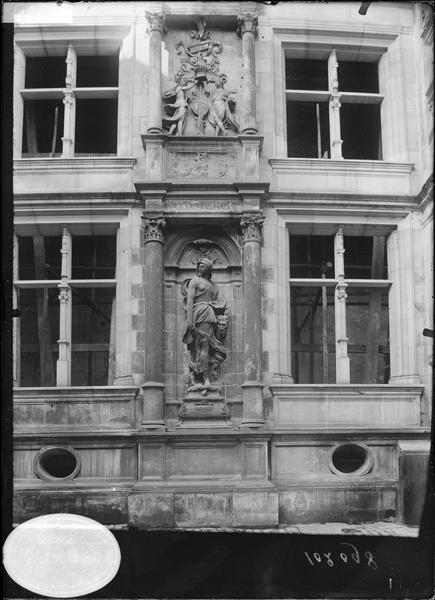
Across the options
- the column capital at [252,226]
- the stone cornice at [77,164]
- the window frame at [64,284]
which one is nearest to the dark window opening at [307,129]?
the column capital at [252,226]

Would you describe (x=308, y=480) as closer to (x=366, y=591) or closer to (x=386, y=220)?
(x=366, y=591)

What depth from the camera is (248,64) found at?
10.6 meters

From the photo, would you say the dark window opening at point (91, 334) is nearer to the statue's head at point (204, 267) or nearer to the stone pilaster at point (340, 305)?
→ the statue's head at point (204, 267)

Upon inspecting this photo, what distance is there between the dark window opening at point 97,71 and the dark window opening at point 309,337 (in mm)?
4136

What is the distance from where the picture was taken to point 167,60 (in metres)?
10.6

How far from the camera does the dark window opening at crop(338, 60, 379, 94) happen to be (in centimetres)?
1081

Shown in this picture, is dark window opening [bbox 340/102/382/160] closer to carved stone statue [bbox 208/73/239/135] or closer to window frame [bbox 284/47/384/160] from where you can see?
window frame [bbox 284/47/384/160]

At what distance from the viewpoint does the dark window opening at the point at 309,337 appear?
36.9 ft

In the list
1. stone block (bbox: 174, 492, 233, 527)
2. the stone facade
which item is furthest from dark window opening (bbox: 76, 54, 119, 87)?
stone block (bbox: 174, 492, 233, 527)

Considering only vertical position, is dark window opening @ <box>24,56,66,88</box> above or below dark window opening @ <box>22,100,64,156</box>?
above

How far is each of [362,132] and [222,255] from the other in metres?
Result: 2.72

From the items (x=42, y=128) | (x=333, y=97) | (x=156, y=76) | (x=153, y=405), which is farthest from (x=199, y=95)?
(x=153, y=405)

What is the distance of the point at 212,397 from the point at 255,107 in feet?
13.8

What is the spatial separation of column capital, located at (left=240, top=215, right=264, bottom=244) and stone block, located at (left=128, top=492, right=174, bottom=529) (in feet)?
12.2
